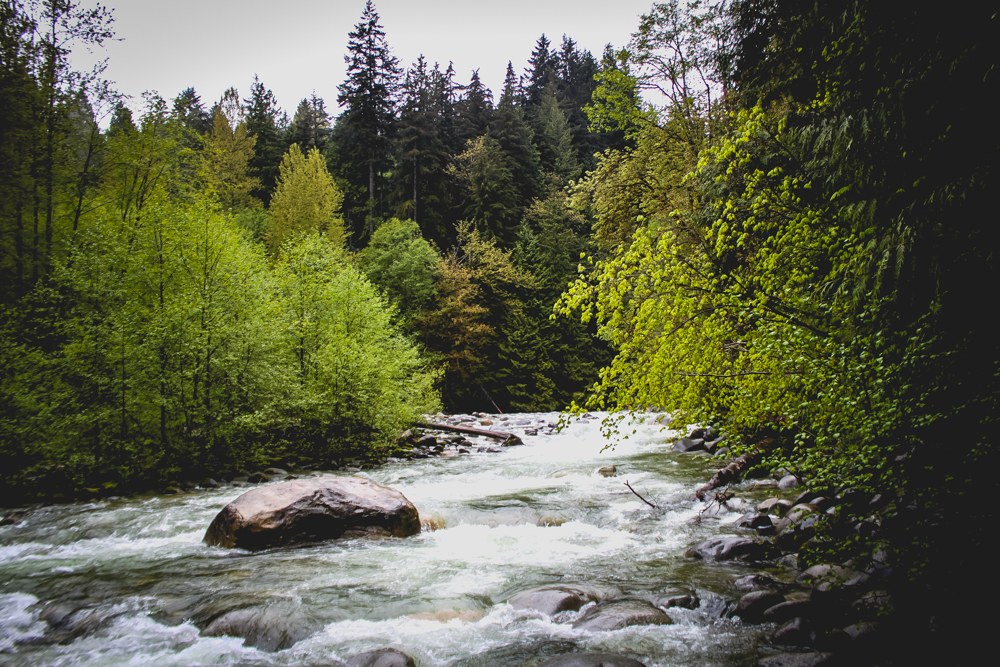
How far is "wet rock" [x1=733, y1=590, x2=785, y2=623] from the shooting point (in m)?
4.82

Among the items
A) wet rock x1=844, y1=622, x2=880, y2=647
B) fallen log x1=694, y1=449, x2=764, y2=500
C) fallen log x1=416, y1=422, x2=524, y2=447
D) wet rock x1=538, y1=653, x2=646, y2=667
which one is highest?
wet rock x1=844, y1=622, x2=880, y2=647

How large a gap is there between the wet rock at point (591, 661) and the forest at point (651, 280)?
1.99 meters

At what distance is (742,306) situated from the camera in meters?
5.25

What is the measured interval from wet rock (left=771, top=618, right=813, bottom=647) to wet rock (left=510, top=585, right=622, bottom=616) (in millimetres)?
1641

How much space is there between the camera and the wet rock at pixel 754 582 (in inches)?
214

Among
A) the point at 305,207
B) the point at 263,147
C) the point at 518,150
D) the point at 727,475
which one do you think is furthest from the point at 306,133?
the point at 727,475

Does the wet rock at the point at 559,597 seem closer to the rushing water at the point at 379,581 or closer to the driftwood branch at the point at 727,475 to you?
the rushing water at the point at 379,581

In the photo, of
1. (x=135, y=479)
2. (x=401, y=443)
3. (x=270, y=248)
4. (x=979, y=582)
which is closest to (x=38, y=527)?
(x=135, y=479)

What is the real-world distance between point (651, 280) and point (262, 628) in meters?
5.49

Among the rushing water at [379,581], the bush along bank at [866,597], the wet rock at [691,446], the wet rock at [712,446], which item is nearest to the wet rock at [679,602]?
the rushing water at [379,581]

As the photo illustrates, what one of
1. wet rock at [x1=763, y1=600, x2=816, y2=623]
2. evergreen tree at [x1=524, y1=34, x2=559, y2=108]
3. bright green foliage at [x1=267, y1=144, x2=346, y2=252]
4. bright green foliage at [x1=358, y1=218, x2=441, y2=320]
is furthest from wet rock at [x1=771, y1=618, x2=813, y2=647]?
evergreen tree at [x1=524, y1=34, x2=559, y2=108]

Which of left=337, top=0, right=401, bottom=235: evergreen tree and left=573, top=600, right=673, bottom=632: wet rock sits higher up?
left=337, top=0, right=401, bottom=235: evergreen tree

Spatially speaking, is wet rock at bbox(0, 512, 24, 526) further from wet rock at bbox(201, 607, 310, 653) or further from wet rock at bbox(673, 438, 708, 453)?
wet rock at bbox(673, 438, 708, 453)

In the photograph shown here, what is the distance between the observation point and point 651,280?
20.4ft
